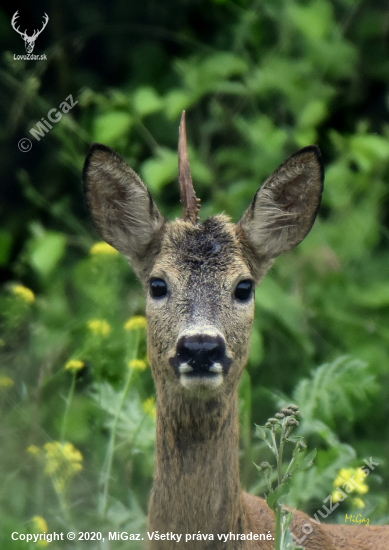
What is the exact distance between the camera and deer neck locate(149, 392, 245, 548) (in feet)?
9.77

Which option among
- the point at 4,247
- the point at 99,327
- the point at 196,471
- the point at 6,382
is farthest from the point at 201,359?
the point at 4,247

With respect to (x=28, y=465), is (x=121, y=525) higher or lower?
lower

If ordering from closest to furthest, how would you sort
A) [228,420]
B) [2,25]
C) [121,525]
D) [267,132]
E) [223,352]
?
[223,352] < [228,420] < [121,525] < [267,132] < [2,25]

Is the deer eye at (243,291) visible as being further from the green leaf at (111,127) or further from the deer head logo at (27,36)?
the deer head logo at (27,36)

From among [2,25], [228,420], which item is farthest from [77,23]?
[228,420]

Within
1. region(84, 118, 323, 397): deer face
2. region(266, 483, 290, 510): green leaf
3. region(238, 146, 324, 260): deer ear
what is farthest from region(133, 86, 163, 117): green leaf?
region(266, 483, 290, 510): green leaf

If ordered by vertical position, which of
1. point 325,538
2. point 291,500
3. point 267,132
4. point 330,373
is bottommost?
point 325,538

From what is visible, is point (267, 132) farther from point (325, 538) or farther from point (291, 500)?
point (325, 538)

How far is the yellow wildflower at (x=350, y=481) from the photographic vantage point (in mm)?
3623

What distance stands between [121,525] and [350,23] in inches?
164

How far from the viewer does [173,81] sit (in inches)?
259

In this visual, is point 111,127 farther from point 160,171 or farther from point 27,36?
point 27,36

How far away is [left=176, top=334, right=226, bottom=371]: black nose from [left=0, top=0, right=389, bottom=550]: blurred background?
0.57 meters

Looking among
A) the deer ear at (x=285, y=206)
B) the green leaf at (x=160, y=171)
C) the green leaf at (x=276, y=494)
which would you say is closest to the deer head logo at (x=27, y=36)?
the green leaf at (x=160, y=171)
